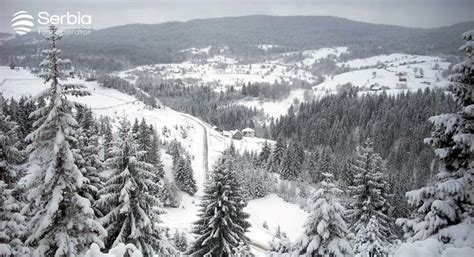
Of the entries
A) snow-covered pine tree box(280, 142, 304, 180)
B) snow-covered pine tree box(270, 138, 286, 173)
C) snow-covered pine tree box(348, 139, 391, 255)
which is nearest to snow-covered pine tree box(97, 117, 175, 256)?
snow-covered pine tree box(348, 139, 391, 255)

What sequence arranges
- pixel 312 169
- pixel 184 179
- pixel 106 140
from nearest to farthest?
pixel 106 140 < pixel 184 179 < pixel 312 169

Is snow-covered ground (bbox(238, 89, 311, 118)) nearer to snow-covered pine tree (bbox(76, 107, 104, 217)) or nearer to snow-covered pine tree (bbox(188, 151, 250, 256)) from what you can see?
snow-covered pine tree (bbox(188, 151, 250, 256))

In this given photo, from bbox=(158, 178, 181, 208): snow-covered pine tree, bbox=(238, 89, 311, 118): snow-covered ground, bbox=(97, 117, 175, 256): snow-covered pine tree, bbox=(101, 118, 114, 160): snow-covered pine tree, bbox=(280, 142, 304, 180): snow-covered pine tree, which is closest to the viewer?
bbox=(97, 117, 175, 256): snow-covered pine tree

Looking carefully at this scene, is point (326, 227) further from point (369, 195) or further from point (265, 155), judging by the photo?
point (265, 155)

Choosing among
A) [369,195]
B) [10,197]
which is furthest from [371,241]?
[10,197]

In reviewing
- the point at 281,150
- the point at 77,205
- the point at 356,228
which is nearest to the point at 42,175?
the point at 77,205

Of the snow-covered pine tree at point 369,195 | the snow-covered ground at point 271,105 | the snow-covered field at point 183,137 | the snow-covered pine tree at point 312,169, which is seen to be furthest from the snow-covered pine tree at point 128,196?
the snow-covered ground at point 271,105

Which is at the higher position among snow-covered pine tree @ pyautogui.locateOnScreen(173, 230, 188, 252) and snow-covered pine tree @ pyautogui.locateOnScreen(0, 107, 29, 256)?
snow-covered pine tree @ pyautogui.locateOnScreen(0, 107, 29, 256)
